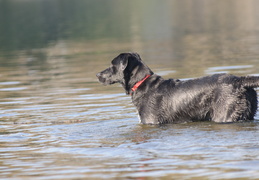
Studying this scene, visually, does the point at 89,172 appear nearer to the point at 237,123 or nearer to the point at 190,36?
the point at 237,123

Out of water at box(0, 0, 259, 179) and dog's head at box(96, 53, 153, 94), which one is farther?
dog's head at box(96, 53, 153, 94)

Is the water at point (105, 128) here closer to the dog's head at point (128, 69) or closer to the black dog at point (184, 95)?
the black dog at point (184, 95)

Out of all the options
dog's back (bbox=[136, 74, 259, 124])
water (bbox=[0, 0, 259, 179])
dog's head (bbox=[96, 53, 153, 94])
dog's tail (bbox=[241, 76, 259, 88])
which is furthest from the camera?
dog's head (bbox=[96, 53, 153, 94])

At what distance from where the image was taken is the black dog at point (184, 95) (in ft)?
32.6

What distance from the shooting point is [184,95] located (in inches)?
410

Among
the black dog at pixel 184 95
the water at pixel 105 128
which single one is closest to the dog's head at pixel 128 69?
the black dog at pixel 184 95

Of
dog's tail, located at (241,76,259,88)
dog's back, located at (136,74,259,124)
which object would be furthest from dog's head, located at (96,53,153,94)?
dog's tail, located at (241,76,259,88)

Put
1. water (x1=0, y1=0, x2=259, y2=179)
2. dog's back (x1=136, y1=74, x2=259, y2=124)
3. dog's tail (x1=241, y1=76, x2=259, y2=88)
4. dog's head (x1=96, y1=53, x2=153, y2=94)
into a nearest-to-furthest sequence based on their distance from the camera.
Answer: water (x1=0, y1=0, x2=259, y2=179), dog's tail (x1=241, y1=76, x2=259, y2=88), dog's back (x1=136, y1=74, x2=259, y2=124), dog's head (x1=96, y1=53, x2=153, y2=94)

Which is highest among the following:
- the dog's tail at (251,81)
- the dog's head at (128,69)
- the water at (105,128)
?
the dog's head at (128,69)

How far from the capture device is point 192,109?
10.4 meters

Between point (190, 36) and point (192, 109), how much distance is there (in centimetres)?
2174

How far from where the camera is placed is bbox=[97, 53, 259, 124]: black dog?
32.6 ft

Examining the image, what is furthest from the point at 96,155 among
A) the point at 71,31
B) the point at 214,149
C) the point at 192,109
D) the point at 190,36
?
the point at 71,31

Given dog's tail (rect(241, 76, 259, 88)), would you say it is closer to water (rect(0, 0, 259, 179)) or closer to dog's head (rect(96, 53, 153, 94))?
water (rect(0, 0, 259, 179))
